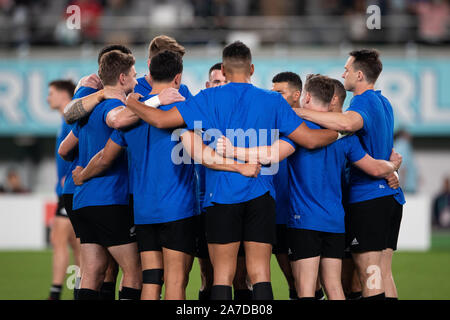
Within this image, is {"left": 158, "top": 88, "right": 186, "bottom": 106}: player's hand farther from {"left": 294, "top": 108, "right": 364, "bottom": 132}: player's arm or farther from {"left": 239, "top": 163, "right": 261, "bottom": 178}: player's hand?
{"left": 294, "top": 108, "right": 364, "bottom": 132}: player's arm

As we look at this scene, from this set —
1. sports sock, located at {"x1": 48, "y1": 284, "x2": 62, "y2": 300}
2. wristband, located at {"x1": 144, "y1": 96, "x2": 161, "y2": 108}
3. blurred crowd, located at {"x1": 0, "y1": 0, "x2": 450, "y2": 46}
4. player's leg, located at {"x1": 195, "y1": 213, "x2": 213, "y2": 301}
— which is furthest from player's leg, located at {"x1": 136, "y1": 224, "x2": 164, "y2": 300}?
blurred crowd, located at {"x1": 0, "y1": 0, "x2": 450, "y2": 46}

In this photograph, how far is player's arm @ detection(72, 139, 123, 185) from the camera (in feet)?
18.3

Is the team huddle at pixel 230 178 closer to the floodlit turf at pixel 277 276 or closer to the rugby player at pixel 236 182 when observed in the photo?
the rugby player at pixel 236 182

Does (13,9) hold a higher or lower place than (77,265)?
higher

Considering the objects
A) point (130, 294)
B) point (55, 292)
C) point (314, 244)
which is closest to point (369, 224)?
point (314, 244)

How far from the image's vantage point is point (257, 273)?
511cm

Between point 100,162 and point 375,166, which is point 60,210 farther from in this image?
point 375,166

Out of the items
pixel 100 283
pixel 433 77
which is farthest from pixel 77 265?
pixel 433 77

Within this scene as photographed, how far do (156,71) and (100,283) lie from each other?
6.49 ft

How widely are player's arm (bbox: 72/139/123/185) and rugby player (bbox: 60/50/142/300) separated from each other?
7 cm

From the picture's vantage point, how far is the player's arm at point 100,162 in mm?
5593

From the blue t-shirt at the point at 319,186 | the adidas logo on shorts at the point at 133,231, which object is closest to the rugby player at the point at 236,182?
the blue t-shirt at the point at 319,186

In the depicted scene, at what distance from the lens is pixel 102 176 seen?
5.81 m
